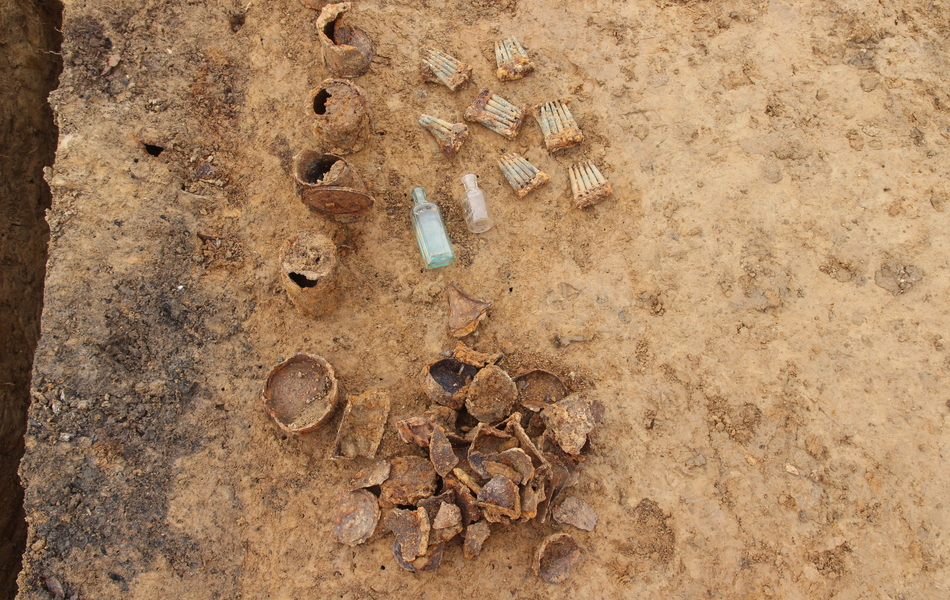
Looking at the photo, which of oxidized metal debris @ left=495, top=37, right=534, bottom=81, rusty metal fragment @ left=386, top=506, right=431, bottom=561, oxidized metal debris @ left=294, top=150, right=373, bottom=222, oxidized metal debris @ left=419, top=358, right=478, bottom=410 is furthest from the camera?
oxidized metal debris @ left=495, top=37, right=534, bottom=81

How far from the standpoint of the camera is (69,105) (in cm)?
529

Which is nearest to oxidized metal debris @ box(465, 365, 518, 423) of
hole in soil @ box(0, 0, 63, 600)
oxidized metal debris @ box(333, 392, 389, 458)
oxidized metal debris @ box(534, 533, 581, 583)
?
oxidized metal debris @ box(333, 392, 389, 458)

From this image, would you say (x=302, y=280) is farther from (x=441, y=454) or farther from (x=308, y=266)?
(x=441, y=454)

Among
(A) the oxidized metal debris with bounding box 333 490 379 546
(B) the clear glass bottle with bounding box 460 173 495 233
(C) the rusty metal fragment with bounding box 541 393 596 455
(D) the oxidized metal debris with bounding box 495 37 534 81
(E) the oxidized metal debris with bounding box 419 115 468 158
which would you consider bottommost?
(A) the oxidized metal debris with bounding box 333 490 379 546

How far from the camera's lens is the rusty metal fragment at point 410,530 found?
13.7ft

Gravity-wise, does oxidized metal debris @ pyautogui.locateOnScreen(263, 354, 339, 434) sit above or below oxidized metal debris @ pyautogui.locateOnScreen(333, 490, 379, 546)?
above

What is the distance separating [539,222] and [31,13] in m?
6.36

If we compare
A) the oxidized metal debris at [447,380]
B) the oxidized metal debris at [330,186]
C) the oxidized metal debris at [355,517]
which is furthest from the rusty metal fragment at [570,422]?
the oxidized metal debris at [330,186]

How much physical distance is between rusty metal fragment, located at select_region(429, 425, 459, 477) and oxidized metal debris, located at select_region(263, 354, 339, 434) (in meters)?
0.92

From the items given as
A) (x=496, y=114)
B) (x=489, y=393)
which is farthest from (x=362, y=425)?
(x=496, y=114)

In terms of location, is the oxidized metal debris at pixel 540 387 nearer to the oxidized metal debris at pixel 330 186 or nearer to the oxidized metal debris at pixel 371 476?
the oxidized metal debris at pixel 371 476

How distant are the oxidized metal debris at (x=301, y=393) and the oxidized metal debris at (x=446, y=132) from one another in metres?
2.46

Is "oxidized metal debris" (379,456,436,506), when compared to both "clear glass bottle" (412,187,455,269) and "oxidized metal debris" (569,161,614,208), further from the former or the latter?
"oxidized metal debris" (569,161,614,208)

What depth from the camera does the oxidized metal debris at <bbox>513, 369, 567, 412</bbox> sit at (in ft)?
15.9
